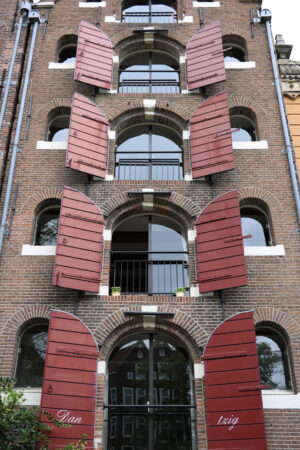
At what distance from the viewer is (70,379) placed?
1016 cm

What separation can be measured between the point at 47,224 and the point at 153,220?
282 centimetres

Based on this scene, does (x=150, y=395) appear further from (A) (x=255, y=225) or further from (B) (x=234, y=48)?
(B) (x=234, y=48)

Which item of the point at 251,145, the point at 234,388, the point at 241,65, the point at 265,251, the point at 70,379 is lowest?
the point at 234,388

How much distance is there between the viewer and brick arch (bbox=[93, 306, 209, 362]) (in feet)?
36.0

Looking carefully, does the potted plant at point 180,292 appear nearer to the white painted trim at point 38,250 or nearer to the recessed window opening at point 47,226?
the white painted trim at point 38,250

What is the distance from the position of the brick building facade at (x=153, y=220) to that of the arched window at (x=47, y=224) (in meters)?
0.05

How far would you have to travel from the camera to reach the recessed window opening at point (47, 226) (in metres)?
12.7

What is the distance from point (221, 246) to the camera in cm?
1159

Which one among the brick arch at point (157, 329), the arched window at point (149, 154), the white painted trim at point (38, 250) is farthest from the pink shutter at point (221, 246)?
the white painted trim at point (38, 250)

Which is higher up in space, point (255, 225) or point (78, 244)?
point (255, 225)

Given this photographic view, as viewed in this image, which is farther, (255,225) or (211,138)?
(211,138)

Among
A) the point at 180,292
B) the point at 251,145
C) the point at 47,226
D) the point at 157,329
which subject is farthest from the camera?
the point at 251,145

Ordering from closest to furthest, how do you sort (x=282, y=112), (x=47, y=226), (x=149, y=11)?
(x=47, y=226) < (x=282, y=112) < (x=149, y=11)

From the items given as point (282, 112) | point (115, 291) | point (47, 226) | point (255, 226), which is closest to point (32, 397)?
point (115, 291)
